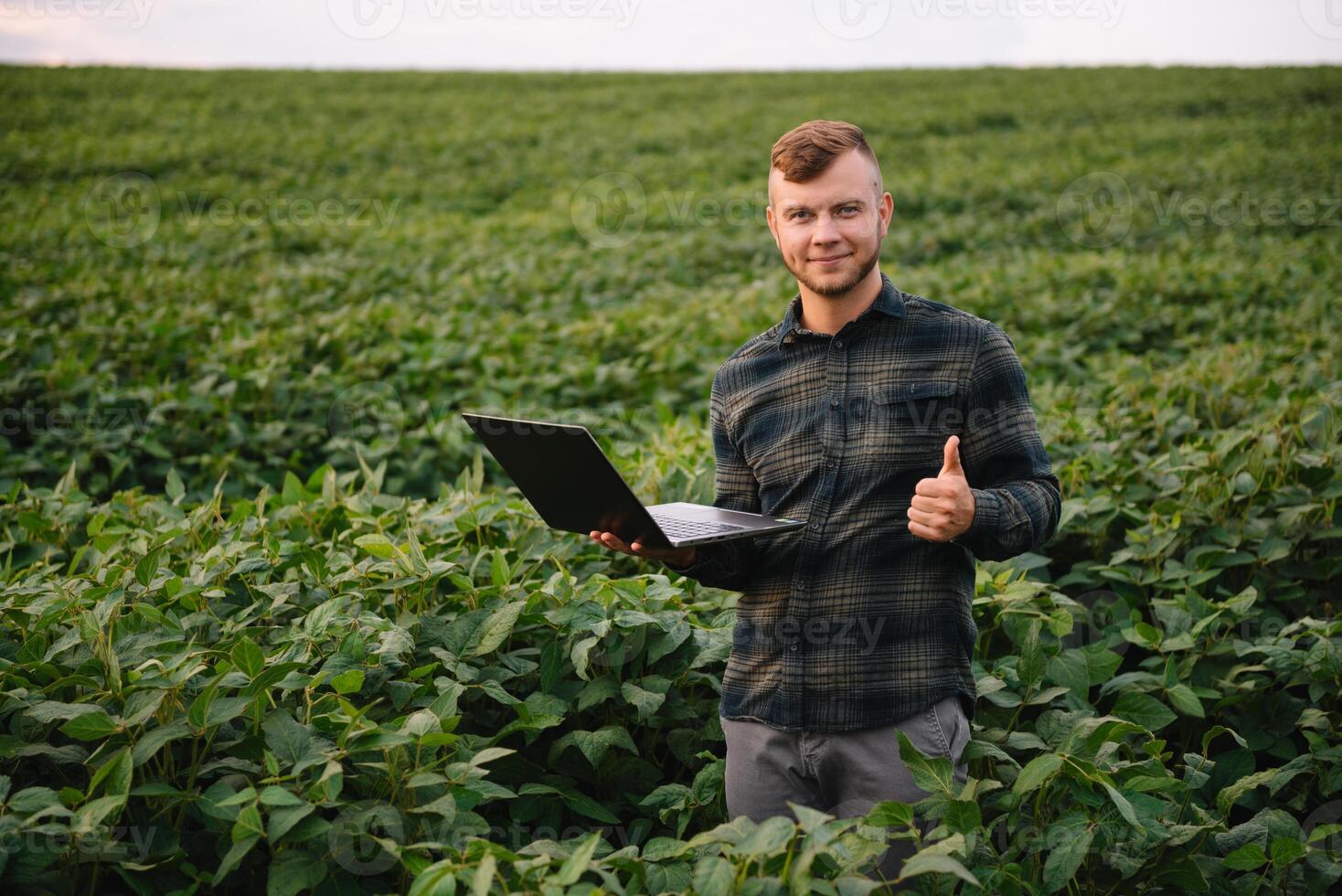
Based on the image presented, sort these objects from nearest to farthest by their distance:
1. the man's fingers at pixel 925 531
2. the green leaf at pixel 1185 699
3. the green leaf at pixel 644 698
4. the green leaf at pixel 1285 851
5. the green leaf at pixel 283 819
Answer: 1. the green leaf at pixel 283 819
2. the man's fingers at pixel 925 531
3. the green leaf at pixel 1285 851
4. the green leaf at pixel 644 698
5. the green leaf at pixel 1185 699

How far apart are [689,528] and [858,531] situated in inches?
13.4

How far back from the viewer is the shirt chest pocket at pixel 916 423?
6.53ft

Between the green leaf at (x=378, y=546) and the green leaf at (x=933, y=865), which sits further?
the green leaf at (x=378, y=546)

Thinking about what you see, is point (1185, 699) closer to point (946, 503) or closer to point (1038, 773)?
point (1038, 773)

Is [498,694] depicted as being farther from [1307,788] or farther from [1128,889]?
[1307,788]

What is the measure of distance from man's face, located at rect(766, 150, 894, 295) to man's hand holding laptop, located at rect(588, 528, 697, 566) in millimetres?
609

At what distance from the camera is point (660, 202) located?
14828 millimetres

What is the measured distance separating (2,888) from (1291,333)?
7.71 metres

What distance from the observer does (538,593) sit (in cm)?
246

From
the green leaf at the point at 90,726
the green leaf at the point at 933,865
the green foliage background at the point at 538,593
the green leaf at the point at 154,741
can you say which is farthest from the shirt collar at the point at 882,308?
the green leaf at the point at 90,726

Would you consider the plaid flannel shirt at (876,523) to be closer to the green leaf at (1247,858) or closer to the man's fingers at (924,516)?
the man's fingers at (924,516)

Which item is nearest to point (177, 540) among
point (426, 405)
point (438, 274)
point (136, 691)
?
point (136, 691)

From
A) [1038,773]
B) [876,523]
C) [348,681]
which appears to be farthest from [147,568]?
[1038,773]

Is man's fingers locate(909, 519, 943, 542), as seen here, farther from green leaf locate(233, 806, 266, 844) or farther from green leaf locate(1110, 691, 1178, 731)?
green leaf locate(233, 806, 266, 844)
